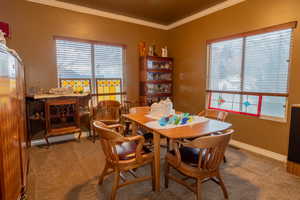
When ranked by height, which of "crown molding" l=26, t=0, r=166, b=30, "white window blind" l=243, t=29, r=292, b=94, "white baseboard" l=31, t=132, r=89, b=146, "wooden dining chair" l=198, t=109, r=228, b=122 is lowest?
"white baseboard" l=31, t=132, r=89, b=146

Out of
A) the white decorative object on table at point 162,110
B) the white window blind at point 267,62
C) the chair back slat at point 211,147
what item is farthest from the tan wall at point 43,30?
the chair back slat at point 211,147

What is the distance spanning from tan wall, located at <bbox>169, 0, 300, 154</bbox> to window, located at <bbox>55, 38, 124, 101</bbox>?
1612 millimetres

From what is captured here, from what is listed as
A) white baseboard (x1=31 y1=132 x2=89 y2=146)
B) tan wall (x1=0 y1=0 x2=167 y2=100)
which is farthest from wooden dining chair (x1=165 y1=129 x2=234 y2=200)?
tan wall (x1=0 y1=0 x2=167 y2=100)

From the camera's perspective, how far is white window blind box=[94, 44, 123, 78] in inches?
155

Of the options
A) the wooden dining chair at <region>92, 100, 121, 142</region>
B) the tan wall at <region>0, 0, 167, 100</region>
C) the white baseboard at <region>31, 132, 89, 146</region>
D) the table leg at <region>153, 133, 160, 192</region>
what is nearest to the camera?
the table leg at <region>153, 133, 160, 192</region>

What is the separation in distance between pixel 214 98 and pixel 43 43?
374 cm

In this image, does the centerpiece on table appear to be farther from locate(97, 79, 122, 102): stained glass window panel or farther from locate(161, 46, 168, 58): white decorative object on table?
locate(161, 46, 168, 58): white decorative object on table

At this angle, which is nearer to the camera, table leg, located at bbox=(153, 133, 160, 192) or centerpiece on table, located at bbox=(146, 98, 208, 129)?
table leg, located at bbox=(153, 133, 160, 192)

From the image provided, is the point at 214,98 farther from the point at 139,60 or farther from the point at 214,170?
the point at 214,170

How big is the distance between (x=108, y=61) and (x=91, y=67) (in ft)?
1.44

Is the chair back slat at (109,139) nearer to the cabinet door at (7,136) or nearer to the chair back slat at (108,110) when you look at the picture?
the cabinet door at (7,136)

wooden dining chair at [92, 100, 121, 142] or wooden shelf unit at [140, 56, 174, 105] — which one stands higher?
wooden shelf unit at [140, 56, 174, 105]

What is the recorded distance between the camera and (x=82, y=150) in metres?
3.11

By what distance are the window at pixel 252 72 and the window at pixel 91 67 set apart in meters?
2.24
